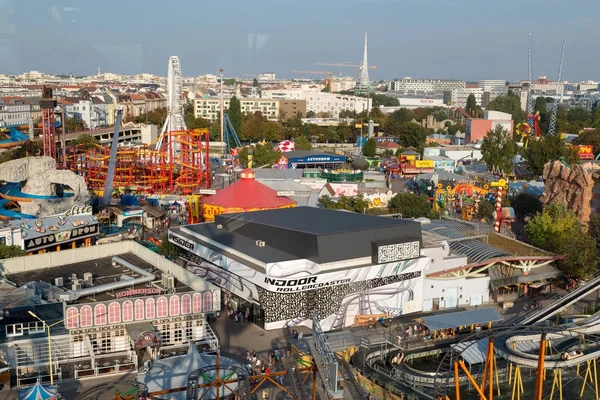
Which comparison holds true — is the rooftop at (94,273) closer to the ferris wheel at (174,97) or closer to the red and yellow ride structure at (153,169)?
the red and yellow ride structure at (153,169)

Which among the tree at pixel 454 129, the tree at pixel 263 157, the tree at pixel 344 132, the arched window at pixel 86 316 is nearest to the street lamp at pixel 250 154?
the tree at pixel 263 157

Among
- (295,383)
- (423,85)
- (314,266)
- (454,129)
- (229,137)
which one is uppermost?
(423,85)

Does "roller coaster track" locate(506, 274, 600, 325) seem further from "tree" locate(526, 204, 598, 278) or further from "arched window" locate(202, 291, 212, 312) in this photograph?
"arched window" locate(202, 291, 212, 312)

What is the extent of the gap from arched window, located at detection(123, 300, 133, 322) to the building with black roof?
8.25 ft

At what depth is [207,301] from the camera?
11.6 metres

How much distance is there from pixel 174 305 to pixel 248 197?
749cm

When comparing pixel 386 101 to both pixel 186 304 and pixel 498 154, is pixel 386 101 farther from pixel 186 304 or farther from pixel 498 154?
pixel 186 304

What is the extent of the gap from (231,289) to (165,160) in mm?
17302

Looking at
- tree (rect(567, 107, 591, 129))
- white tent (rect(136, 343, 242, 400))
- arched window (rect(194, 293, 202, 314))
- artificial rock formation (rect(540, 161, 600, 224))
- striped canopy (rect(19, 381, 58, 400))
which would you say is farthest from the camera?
tree (rect(567, 107, 591, 129))

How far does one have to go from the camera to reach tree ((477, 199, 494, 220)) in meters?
22.7

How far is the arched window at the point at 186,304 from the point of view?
11.5 meters

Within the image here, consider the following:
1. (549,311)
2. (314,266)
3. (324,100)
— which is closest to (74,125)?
(324,100)

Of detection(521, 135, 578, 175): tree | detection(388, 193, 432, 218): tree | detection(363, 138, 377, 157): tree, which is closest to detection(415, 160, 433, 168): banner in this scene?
detection(521, 135, 578, 175): tree

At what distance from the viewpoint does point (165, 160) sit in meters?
30.1
